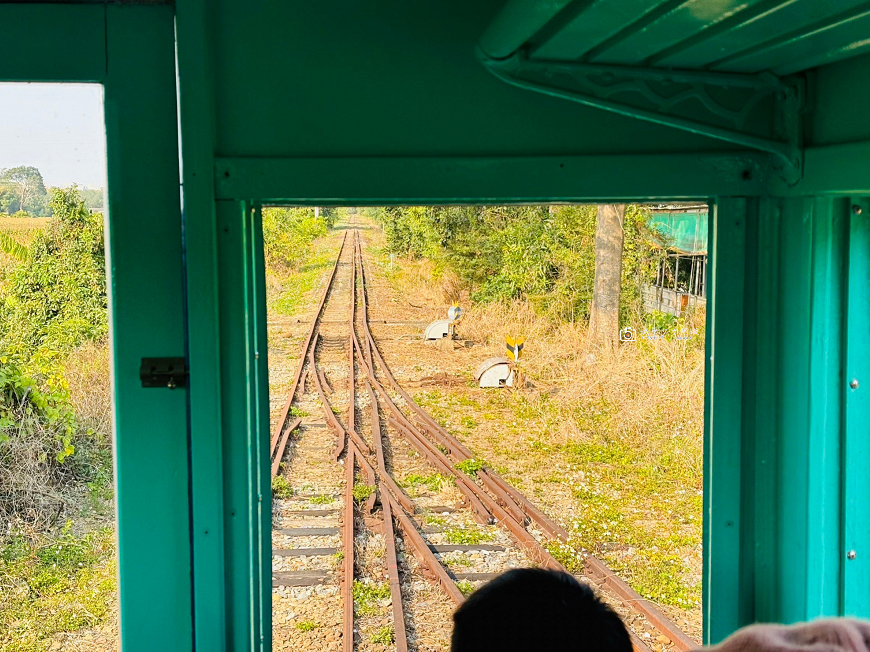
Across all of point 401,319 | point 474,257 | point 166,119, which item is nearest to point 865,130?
point 166,119

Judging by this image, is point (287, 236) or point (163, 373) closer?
point (163, 373)

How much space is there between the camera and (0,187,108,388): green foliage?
2754 mm

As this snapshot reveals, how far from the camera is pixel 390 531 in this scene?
242 inches

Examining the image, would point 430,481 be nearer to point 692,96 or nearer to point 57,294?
point 57,294

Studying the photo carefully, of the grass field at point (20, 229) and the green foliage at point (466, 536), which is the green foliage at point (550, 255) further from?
the grass field at point (20, 229)

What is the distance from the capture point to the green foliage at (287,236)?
12.8 metres

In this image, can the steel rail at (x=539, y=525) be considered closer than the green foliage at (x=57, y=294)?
No

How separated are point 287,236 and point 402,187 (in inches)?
456

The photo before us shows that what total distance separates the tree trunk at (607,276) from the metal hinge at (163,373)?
8.55 m

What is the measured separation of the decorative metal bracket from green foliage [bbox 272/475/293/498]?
5008mm

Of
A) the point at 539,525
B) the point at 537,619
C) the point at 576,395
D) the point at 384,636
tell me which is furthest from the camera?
the point at 576,395

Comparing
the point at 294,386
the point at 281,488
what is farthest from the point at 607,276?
the point at 281,488

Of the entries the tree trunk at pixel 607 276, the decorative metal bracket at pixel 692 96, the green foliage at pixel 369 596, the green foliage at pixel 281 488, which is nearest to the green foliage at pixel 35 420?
the decorative metal bracket at pixel 692 96

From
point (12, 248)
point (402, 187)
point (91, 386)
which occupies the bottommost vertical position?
point (91, 386)
